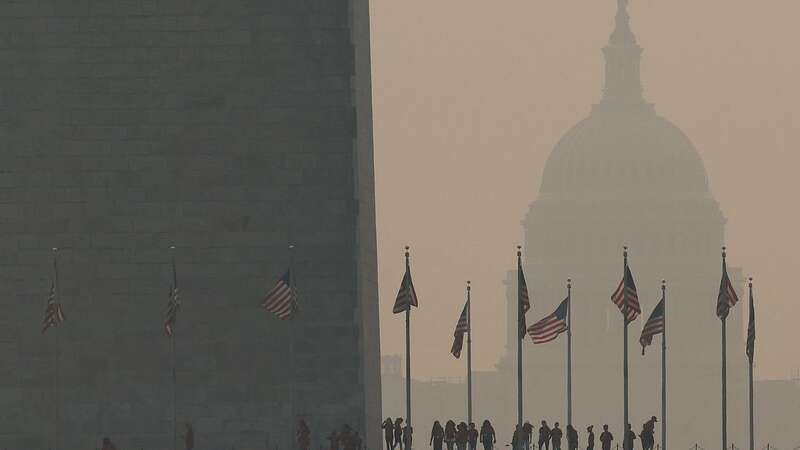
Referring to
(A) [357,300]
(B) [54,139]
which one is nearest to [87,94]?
(B) [54,139]

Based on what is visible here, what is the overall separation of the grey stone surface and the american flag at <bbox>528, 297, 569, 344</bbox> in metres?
7.49

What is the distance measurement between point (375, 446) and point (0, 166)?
47.1ft

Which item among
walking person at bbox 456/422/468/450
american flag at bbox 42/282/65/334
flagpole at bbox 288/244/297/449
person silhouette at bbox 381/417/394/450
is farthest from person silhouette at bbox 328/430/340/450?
american flag at bbox 42/282/65/334

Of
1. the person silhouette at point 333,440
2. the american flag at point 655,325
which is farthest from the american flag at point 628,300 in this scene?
the person silhouette at point 333,440

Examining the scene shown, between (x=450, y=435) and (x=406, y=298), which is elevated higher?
(x=406, y=298)

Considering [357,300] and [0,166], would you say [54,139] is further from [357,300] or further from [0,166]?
[357,300]

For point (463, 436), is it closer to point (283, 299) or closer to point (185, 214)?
point (283, 299)

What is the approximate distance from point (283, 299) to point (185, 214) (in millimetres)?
7915

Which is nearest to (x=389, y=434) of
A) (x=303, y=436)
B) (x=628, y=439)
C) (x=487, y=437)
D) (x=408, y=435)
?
(x=303, y=436)

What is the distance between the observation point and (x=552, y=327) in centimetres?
9350

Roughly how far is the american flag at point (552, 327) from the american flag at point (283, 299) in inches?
268

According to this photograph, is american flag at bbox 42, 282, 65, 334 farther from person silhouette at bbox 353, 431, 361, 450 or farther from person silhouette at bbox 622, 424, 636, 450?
person silhouette at bbox 622, 424, 636, 450

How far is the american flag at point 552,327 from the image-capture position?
93131 millimetres

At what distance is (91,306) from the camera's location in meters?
100
